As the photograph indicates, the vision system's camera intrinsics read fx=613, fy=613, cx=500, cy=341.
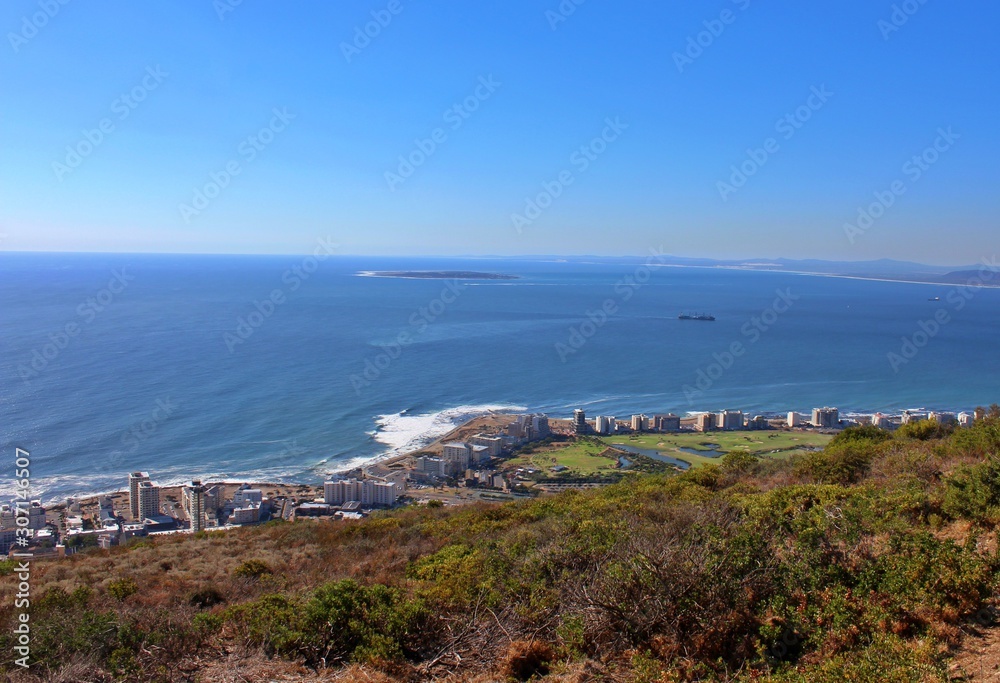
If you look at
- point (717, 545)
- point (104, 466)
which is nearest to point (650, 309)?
point (104, 466)

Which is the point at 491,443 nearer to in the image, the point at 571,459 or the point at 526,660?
the point at 571,459

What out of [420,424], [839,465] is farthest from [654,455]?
[839,465]

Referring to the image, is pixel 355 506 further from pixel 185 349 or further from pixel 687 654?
pixel 185 349

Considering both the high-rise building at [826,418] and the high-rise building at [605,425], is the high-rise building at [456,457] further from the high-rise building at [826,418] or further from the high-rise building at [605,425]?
the high-rise building at [826,418]

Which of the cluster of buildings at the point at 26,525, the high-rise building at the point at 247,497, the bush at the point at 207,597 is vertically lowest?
the high-rise building at the point at 247,497

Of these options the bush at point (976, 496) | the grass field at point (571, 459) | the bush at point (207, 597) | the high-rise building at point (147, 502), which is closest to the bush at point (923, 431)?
the bush at point (976, 496)
